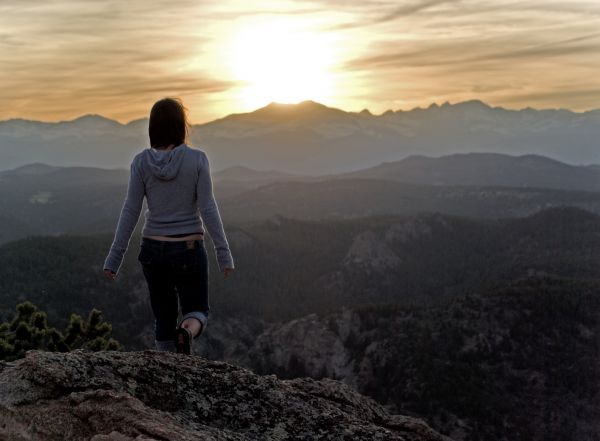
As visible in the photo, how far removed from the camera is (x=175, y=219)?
8.79 metres

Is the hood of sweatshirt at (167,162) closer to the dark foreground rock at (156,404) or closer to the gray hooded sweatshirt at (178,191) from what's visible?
the gray hooded sweatshirt at (178,191)

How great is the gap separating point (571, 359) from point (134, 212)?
130 m

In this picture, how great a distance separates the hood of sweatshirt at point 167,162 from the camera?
868 centimetres

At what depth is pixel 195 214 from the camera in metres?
8.92

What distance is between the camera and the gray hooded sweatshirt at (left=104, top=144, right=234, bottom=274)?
8.74 metres

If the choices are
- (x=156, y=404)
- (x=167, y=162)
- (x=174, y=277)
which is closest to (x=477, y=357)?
(x=174, y=277)

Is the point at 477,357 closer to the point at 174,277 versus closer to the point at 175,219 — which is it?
the point at 174,277

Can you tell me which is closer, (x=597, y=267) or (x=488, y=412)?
(x=488, y=412)

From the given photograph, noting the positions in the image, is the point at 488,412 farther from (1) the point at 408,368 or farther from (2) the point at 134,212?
(2) the point at 134,212

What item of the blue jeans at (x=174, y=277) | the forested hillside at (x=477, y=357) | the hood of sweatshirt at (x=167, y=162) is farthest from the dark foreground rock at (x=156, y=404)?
the forested hillside at (x=477, y=357)

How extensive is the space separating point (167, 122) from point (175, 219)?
1.53 meters

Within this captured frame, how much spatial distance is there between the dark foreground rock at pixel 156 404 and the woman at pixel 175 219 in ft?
3.01

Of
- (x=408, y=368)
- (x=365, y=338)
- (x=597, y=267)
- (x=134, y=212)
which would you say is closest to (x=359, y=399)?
(x=134, y=212)

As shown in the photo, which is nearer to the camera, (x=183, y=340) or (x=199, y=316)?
(x=183, y=340)
